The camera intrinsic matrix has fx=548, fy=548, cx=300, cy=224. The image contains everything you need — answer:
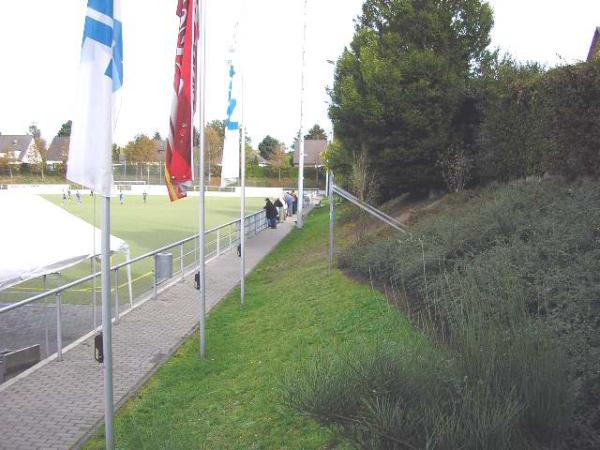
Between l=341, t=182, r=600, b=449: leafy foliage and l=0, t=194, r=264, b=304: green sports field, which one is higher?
l=341, t=182, r=600, b=449: leafy foliage

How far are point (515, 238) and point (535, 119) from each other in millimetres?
5715

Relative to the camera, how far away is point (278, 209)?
31312 mm

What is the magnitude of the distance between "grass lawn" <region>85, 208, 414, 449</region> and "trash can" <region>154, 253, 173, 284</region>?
151 centimetres

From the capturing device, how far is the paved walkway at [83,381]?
566cm

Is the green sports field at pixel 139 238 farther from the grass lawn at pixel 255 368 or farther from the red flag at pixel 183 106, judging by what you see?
the grass lawn at pixel 255 368

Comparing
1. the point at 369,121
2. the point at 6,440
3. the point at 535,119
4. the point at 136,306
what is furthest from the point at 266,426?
the point at 369,121

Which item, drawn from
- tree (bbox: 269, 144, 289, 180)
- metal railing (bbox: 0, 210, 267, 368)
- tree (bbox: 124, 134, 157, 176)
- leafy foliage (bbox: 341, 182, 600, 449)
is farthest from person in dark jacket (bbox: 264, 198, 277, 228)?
tree (bbox: 124, 134, 157, 176)

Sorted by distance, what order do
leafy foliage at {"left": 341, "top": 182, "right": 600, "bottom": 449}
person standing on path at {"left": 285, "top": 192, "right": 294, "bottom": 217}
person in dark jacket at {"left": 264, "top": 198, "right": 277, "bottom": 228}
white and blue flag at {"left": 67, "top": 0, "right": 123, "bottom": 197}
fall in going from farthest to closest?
person standing on path at {"left": 285, "top": 192, "right": 294, "bottom": 217} → person in dark jacket at {"left": 264, "top": 198, "right": 277, "bottom": 228} → white and blue flag at {"left": 67, "top": 0, "right": 123, "bottom": 197} → leafy foliage at {"left": 341, "top": 182, "right": 600, "bottom": 449}

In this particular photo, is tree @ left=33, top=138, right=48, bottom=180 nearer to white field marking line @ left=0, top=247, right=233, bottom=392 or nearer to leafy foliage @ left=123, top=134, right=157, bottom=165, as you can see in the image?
leafy foliage @ left=123, top=134, right=157, bottom=165

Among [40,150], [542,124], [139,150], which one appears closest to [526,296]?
[542,124]

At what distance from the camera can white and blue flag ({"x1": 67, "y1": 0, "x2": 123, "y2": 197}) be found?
13.9 ft

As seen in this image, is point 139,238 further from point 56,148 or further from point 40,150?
point 56,148

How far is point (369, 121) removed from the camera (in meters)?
17.7

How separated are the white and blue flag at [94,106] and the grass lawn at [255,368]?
222 centimetres
